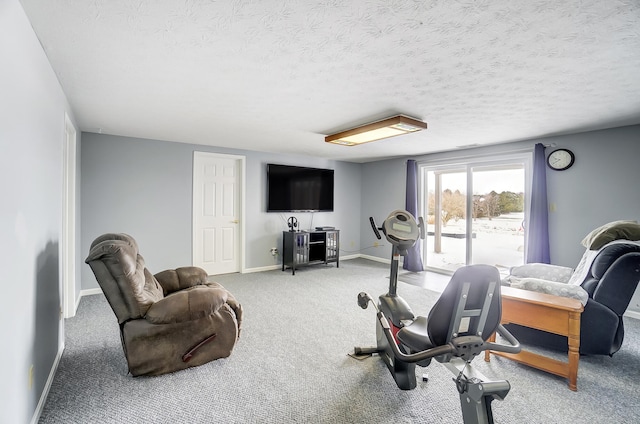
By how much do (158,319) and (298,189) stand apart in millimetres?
4011

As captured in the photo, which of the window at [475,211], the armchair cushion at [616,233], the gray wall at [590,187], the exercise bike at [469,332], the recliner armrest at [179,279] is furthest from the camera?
the window at [475,211]

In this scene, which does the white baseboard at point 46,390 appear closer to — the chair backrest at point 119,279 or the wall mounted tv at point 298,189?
the chair backrest at point 119,279

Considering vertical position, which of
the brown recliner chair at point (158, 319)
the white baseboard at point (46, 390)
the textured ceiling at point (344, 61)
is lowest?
the white baseboard at point (46, 390)

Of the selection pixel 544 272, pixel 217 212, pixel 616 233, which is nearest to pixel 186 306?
pixel 217 212

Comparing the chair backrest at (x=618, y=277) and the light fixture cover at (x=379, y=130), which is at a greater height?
the light fixture cover at (x=379, y=130)

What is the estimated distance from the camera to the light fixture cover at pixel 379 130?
316 cm

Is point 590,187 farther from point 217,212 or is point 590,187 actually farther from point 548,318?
point 217,212

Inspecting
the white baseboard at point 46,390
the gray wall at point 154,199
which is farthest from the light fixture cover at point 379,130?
the white baseboard at point 46,390

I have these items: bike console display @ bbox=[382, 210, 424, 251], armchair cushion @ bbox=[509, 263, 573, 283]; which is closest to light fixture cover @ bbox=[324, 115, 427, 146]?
bike console display @ bbox=[382, 210, 424, 251]

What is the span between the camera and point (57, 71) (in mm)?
2152

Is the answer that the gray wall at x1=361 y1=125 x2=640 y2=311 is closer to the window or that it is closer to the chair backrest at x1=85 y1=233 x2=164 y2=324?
the window

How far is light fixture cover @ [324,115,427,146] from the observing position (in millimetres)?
3164

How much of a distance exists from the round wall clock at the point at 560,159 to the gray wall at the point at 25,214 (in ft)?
17.5

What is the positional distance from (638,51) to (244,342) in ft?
11.6
